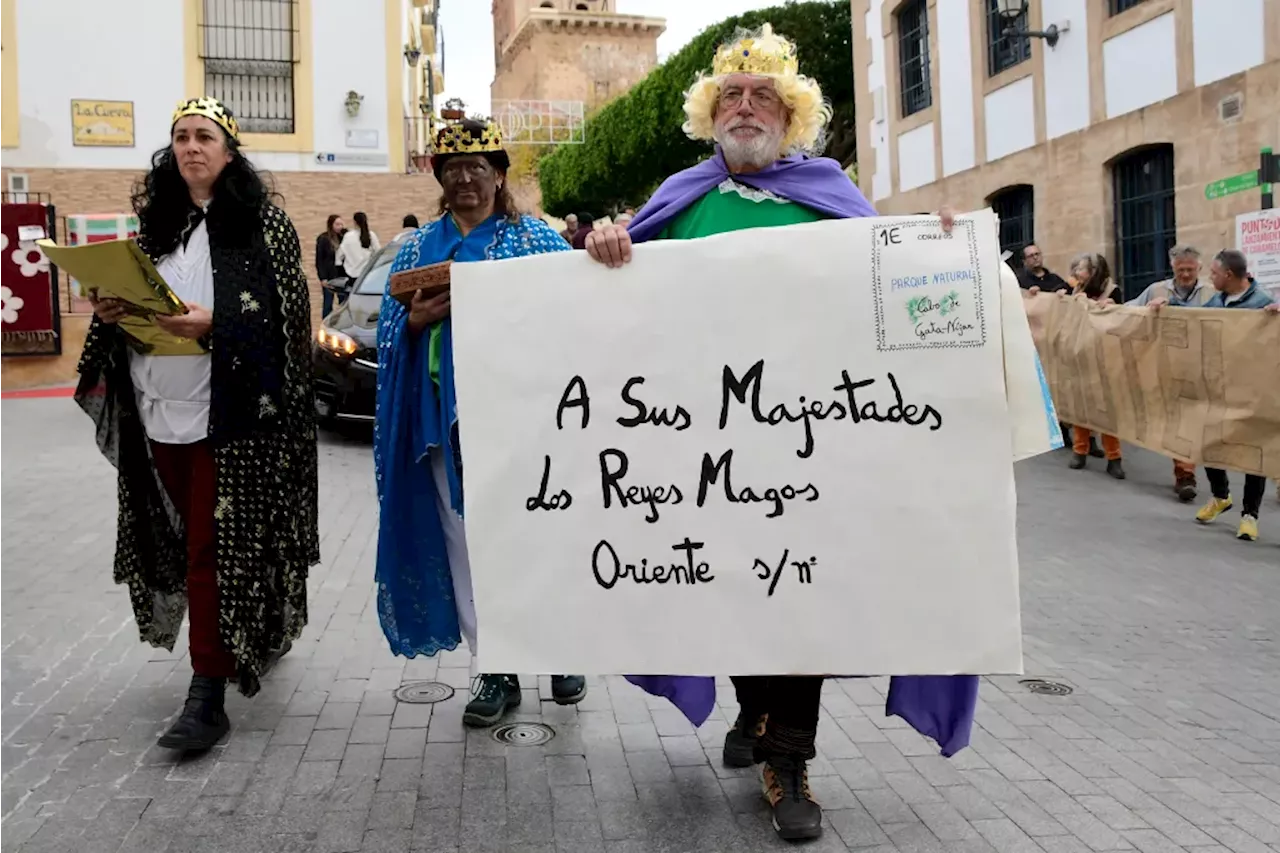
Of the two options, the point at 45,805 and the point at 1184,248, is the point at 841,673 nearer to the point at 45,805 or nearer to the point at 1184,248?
the point at 45,805

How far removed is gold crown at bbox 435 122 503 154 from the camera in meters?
3.86

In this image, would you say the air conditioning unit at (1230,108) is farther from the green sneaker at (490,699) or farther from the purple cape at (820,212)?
the green sneaker at (490,699)

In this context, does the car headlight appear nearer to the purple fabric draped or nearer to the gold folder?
the gold folder

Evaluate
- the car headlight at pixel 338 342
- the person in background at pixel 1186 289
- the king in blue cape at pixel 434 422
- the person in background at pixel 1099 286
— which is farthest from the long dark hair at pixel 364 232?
the king in blue cape at pixel 434 422

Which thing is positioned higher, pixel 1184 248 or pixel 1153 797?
pixel 1184 248

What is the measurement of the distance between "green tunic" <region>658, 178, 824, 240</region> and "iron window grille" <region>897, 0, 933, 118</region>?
1776 centimetres

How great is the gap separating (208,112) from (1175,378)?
21.1 ft

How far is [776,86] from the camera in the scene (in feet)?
11.4

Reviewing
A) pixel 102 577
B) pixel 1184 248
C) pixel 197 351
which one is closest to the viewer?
pixel 197 351

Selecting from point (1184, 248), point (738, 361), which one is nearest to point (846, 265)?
point (738, 361)

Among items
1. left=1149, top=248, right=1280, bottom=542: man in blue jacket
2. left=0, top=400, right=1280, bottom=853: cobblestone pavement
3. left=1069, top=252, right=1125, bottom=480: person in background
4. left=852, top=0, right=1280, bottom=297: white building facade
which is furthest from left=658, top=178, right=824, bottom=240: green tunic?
left=852, top=0, right=1280, bottom=297: white building facade

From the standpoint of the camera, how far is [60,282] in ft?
63.2

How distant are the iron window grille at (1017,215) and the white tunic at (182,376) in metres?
14.9

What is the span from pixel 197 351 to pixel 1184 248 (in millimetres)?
7856
